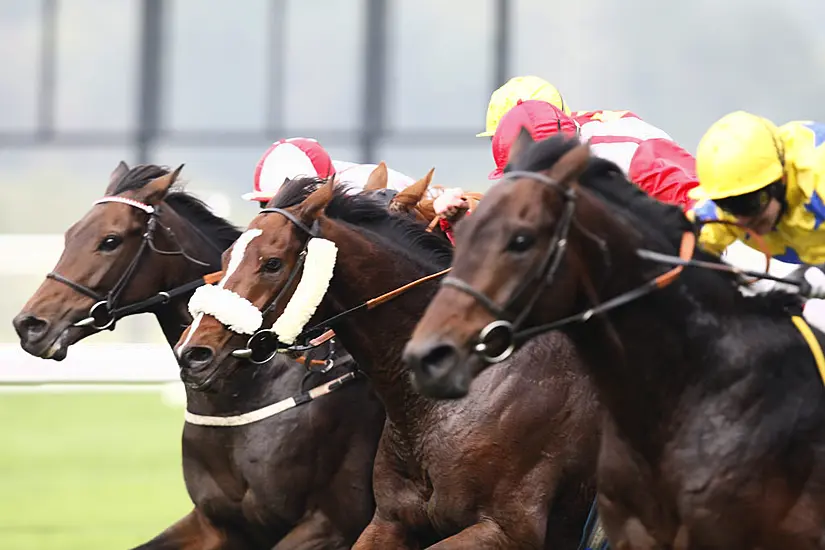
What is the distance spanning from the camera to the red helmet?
13.4 feet

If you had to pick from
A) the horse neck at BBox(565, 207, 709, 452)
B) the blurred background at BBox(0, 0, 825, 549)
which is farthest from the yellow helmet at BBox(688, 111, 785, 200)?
the blurred background at BBox(0, 0, 825, 549)

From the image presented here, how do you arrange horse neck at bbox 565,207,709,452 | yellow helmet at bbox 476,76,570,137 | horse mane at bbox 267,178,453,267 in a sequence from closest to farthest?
horse neck at bbox 565,207,709,452 → horse mane at bbox 267,178,453,267 → yellow helmet at bbox 476,76,570,137

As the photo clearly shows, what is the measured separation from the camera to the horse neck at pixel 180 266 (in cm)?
457

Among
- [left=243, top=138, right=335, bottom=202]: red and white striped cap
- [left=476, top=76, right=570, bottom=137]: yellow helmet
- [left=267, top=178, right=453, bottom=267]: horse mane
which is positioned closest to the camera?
[left=267, top=178, right=453, bottom=267]: horse mane

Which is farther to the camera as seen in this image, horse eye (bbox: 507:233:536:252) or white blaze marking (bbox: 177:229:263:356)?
white blaze marking (bbox: 177:229:263:356)

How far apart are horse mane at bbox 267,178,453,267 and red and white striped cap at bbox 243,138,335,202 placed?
0.81m

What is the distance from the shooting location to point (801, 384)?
3039 millimetres

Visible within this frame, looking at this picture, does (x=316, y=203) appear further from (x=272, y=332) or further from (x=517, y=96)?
(x=517, y=96)

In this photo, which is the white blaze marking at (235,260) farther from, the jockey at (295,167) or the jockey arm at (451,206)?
the jockey at (295,167)

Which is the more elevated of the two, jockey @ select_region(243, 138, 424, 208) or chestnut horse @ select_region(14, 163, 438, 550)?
jockey @ select_region(243, 138, 424, 208)

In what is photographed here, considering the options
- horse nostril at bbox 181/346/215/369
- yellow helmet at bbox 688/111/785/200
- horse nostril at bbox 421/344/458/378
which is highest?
yellow helmet at bbox 688/111/785/200

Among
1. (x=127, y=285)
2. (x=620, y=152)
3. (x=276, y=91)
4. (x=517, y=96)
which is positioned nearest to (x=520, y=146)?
(x=620, y=152)

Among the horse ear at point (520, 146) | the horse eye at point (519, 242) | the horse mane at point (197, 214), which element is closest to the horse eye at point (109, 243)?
the horse mane at point (197, 214)

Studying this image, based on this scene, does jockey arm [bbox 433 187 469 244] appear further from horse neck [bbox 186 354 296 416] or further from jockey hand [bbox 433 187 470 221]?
horse neck [bbox 186 354 296 416]
